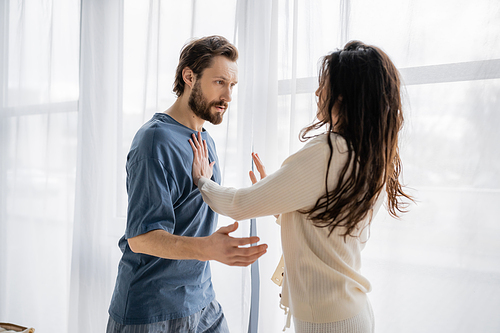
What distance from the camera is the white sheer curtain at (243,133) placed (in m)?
1.23

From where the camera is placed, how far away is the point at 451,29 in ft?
4.09

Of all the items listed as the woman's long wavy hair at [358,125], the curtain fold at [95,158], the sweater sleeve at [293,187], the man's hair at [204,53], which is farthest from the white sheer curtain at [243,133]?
the sweater sleeve at [293,187]

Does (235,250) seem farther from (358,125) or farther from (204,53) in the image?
(204,53)

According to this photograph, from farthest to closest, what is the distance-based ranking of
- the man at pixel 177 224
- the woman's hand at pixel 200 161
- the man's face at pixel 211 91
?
the man's face at pixel 211 91
the woman's hand at pixel 200 161
the man at pixel 177 224

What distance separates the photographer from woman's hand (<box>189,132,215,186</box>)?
121cm

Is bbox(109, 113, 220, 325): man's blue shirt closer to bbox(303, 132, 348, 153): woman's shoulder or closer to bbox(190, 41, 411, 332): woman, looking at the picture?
bbox(190, 41, 411, 332): woman

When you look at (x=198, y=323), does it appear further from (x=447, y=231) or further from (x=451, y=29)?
(x=451, y=29)

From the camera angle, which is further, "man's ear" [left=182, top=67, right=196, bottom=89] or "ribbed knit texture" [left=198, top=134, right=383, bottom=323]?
"man's ear" [left=182, top=67, right=196, bottom=89]

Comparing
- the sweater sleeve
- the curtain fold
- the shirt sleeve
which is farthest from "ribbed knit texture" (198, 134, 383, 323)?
the curtain fold

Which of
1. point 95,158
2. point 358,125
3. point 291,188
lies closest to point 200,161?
point 291,188

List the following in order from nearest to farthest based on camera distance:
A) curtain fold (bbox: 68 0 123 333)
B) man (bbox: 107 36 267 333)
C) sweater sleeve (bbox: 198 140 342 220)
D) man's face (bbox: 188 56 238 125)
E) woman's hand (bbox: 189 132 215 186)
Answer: sweater sleeve (bbox: 198 140 342 220), man (bbox: 107 36 267 333), woman's hand (bbox: 189 132 215 186), man's face (bbox: 188 56 238 125), curtain fold (bbox: 68 0 123 333)

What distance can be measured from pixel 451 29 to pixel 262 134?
750 millimetres

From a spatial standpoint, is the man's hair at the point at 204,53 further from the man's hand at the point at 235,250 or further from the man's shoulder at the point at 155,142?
the man's hand at the point at 235,250

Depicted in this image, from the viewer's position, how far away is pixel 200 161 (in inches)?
48.9
